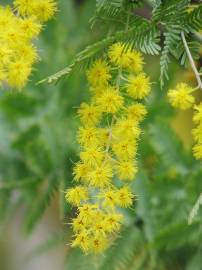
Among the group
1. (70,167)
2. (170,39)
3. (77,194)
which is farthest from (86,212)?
(70,167)

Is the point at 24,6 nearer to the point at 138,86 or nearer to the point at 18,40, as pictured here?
the point at 18,40

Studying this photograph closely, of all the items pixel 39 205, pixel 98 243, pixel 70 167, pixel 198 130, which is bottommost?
pixel 39 205

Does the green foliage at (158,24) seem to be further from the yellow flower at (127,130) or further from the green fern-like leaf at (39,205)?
the green fern-like leaf at (39,205)

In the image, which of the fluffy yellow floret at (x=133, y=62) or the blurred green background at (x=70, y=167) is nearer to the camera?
the fluffy yellow floret at (x=133, y=62)

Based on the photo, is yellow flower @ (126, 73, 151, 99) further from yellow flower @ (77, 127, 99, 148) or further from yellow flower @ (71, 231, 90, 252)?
yellow flower @ (71, 231, 90, 252)

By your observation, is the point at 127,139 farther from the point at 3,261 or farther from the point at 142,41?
the point at 3,261

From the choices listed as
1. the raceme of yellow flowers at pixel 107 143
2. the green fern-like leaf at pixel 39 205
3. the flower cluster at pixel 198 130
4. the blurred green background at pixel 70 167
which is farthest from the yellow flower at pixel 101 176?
the green fern-like leaf at pixel 39 205
